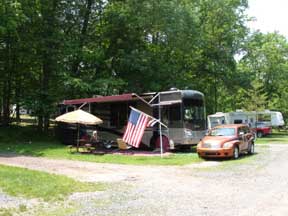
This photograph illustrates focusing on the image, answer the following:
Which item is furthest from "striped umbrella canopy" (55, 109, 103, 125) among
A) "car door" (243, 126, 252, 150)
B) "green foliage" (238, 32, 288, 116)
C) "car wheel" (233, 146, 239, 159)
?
"green foliage" (238, 32, 288, 116)

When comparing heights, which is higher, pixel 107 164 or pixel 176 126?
pixel 176 126

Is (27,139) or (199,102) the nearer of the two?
(199,102)

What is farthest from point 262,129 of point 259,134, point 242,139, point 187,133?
point 242,139

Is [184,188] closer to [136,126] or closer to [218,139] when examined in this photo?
[218,139]

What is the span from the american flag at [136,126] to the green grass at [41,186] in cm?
747

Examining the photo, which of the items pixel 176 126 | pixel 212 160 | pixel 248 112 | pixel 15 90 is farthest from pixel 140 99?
pixel 248 112

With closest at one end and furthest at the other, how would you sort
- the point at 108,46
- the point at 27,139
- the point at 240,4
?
the point at 27,139 < the point at 108,46 < the point at 240,4

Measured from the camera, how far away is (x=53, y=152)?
20.7m

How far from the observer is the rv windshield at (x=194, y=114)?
2012cm

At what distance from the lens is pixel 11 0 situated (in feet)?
77.9

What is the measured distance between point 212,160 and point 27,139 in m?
14.9

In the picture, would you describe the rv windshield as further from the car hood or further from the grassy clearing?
the car hood

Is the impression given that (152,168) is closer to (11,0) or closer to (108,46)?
(11,0)

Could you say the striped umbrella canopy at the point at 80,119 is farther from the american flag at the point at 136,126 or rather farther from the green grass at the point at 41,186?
the green grass at the point at 41,186
